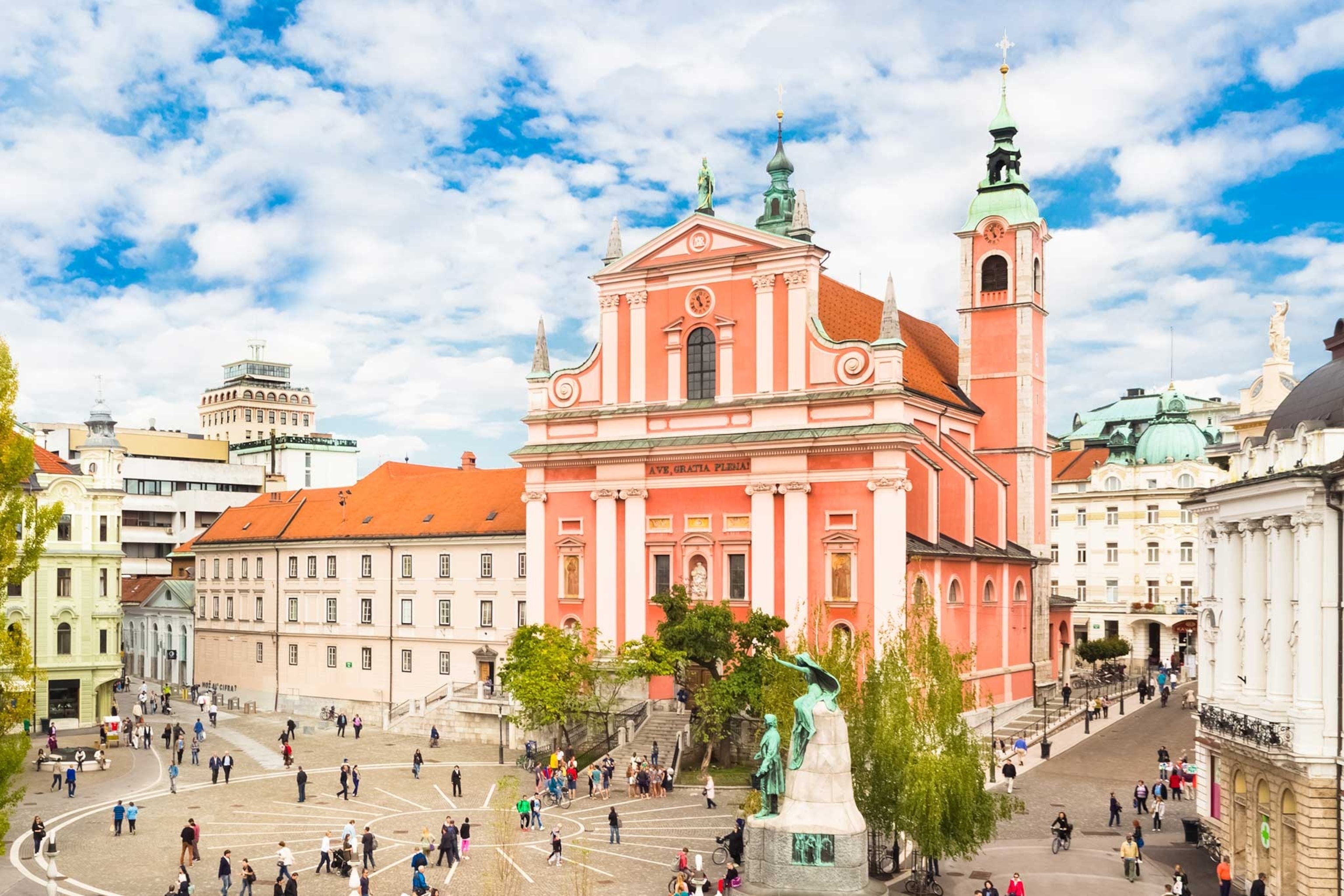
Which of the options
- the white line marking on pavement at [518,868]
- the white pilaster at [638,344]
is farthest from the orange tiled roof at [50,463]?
the white line marking on pavement at [518,868]

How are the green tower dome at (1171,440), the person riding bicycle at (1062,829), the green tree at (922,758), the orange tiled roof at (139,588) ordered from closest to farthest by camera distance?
the green tree at (922,758) → the person riding bicycle at (1062,829) → the green tower dome at (1171,440) → the orange tiled roof at (139,588)

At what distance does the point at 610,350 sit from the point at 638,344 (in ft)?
4.54

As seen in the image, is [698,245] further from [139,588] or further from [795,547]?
[139,588]

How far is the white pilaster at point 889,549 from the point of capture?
152 ft

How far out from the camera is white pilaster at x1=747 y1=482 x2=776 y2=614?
160 ft

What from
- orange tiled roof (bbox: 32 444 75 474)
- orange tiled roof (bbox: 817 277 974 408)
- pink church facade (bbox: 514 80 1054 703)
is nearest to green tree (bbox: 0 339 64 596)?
pink church facade (bbox: 514 80 1054 703)

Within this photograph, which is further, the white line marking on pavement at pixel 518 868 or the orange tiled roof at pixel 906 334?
the orange tiled roof at pixel 906 334

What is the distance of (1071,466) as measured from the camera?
8812 cm

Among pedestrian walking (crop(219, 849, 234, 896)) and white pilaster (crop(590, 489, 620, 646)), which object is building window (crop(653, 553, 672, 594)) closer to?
white pilaster (crop(590, 489, 620, 646))

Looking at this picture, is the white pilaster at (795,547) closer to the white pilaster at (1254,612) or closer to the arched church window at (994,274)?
the arched church window at (994,274)

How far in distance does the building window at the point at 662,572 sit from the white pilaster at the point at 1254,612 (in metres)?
25.2

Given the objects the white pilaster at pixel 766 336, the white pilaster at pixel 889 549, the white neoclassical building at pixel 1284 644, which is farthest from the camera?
the white pilaster at pixel 766 336

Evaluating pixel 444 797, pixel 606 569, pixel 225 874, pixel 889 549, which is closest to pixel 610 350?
pixel 606 569

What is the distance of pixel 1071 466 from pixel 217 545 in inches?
2196
